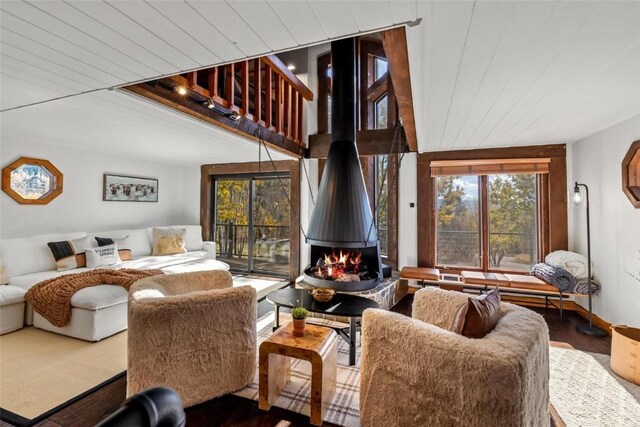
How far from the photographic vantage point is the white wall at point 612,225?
2840 millimetres

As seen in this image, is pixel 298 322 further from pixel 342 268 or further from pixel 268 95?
pixel 268 95

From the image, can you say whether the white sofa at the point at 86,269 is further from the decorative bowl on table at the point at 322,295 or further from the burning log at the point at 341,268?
the decorative bowl on table at the point at 322,295

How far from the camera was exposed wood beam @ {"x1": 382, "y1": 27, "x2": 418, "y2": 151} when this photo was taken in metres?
1.51

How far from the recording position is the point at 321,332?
210 cm

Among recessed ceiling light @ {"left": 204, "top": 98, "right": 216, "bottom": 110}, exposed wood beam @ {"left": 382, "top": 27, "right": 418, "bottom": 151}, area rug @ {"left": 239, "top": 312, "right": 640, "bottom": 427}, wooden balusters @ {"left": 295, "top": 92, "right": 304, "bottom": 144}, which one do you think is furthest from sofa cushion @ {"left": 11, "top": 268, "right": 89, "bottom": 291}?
exposed wood beam @ {"left": 382, "top": 27, "right": 418, "bottom": 151}

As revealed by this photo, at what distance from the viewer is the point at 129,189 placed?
516cm

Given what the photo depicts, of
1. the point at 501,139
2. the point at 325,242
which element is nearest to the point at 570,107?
the point at 501,139

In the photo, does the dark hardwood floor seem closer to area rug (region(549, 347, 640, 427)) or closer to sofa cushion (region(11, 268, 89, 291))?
area rug (region(549, 347, 640, 427))

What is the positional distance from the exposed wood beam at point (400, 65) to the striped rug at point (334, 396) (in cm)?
221

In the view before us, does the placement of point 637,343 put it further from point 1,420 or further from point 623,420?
point 1,420

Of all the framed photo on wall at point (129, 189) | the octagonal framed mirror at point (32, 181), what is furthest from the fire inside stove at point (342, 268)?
the octagonal framed mirror at point (32, 181)

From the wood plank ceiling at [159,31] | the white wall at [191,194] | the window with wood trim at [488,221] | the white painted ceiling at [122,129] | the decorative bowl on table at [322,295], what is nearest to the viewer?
the wood plank ceiling at [159,31]

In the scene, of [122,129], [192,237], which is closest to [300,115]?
[122,129]

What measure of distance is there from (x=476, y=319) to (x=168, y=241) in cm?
487
